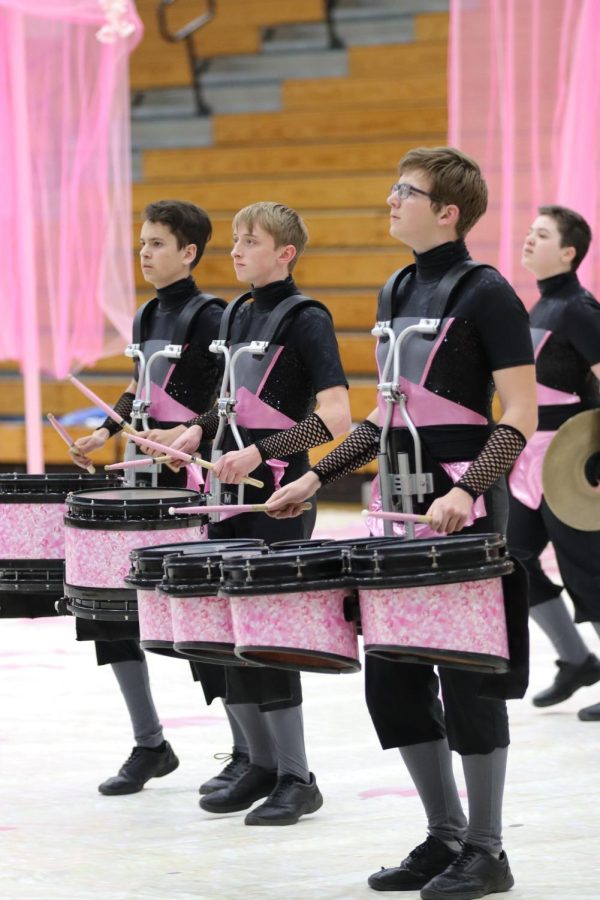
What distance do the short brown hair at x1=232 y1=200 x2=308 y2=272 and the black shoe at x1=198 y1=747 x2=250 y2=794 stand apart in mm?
1116

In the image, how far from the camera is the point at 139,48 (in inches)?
443

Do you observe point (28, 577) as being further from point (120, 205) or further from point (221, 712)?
point (120, 205)

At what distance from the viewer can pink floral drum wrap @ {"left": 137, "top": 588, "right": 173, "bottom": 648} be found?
3080 millimetres

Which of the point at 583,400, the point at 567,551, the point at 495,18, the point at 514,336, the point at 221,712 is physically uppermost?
the point at 495,18

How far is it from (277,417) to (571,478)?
1043 mm

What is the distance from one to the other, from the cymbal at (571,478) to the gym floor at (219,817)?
22.5 inches

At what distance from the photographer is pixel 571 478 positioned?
13.9 feet

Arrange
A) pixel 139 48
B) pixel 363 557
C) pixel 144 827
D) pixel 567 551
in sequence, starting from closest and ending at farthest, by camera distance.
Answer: pixel 363 557
pixel 144 827
pixel 567 551
pixel 139 48

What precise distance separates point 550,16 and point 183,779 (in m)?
3.68

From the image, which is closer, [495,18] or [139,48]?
[495,18]

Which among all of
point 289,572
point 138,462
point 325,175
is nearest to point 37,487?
point 138,462

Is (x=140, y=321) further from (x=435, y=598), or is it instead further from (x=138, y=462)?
(x=435, y=598)

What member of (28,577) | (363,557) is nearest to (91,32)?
(28,577)

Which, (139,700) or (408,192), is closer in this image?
(408,192)
